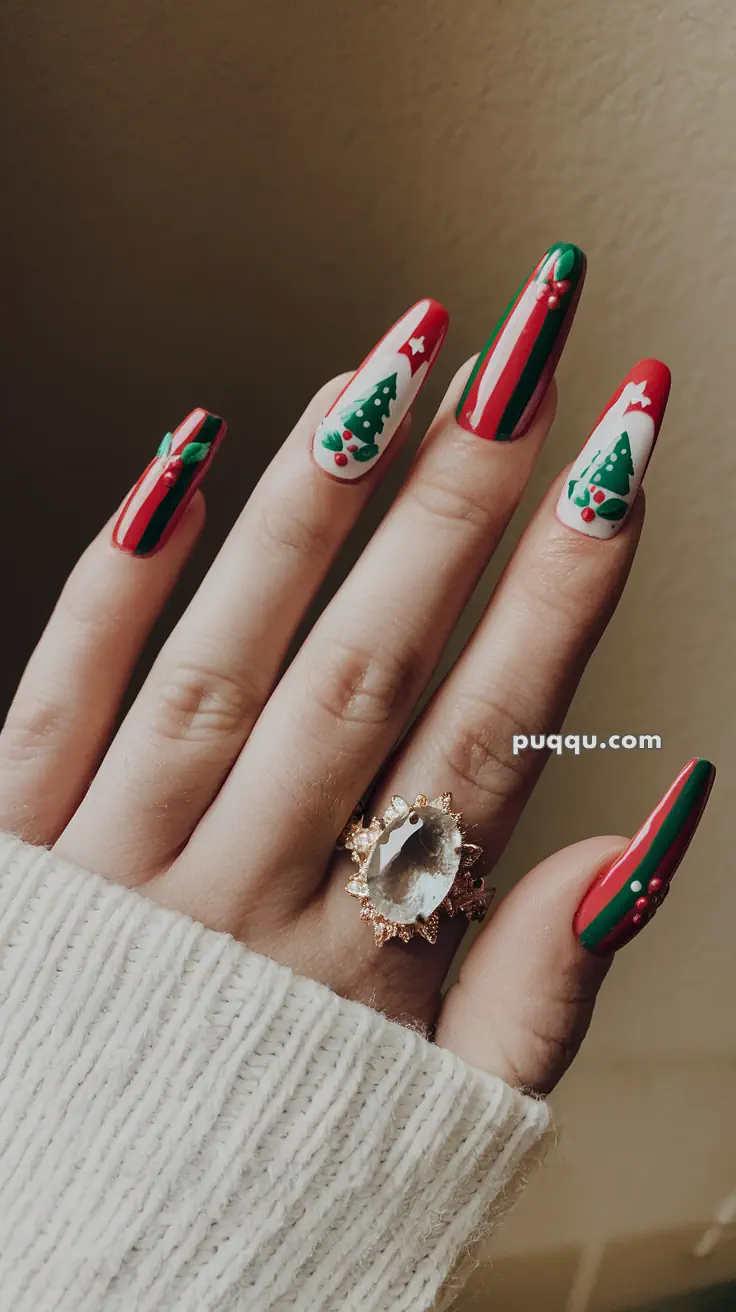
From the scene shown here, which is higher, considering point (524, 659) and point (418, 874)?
point (524, 659)

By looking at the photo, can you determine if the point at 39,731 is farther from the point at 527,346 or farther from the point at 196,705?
the point at 527,346

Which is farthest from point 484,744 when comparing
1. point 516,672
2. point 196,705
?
point 196,705

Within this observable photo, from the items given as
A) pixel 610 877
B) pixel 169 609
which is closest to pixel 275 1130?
pixel 610 877

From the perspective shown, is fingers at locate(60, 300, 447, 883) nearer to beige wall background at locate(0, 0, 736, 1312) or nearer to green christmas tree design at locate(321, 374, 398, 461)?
green christmas tree design at locate(321, 374, 398, 461)

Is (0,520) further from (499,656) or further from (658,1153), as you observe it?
Result: (658,1153)

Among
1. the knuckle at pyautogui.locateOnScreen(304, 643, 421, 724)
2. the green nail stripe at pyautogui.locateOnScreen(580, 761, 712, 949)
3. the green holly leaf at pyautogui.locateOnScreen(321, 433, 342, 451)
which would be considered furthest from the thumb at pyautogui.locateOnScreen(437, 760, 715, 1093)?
the green holly leaf at pyautogui.locateOnScreen(321, 433, 342, 451)

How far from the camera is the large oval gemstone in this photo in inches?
15.1

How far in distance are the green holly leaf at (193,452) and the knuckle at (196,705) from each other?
98mm

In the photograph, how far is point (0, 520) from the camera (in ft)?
1.89

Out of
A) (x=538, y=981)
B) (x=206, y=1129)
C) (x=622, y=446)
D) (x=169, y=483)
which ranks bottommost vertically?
(x=206, y=1129)

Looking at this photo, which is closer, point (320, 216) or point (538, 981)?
point (538, 981)

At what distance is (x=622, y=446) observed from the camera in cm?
38

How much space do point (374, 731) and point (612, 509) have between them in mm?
142

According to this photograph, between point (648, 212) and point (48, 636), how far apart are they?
0.47 metres
